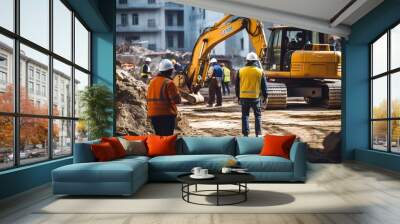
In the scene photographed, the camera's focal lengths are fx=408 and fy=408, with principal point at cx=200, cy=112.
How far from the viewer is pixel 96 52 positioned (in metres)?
8.69

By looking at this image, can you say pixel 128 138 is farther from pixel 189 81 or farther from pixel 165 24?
pixel 165 24

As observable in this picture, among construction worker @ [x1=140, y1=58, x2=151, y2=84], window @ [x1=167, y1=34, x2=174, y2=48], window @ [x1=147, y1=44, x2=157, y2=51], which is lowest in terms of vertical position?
construction worker @ [x1=140, y1=58, x2=151, y2=84]

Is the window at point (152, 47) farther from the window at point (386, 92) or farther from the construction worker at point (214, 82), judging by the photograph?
the window at point (386, 92)

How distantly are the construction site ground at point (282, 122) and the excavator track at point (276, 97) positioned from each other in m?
0.11

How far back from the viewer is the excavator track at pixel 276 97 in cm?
903

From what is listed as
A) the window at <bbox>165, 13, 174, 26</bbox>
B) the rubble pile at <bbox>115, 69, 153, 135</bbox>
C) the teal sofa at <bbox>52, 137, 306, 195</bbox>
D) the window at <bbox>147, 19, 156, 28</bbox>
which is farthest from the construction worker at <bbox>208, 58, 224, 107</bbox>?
the teal sofa at <bbox>52, 137, 306, 195</bbox>

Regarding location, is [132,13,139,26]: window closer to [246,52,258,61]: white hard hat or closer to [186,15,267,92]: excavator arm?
[186,15,267,92]: excavator arm

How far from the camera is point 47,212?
396cm

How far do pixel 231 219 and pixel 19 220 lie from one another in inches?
73.8

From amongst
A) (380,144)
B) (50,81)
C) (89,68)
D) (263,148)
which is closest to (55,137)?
(50,81)

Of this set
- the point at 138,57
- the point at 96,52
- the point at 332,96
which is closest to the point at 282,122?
the point at 332,96

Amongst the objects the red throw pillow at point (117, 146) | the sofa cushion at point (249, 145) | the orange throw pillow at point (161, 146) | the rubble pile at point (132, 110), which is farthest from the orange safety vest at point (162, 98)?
the red throw pillow at point (117, 146)

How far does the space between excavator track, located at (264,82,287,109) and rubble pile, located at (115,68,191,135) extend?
75.1 inches

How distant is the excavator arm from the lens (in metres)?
9.17
